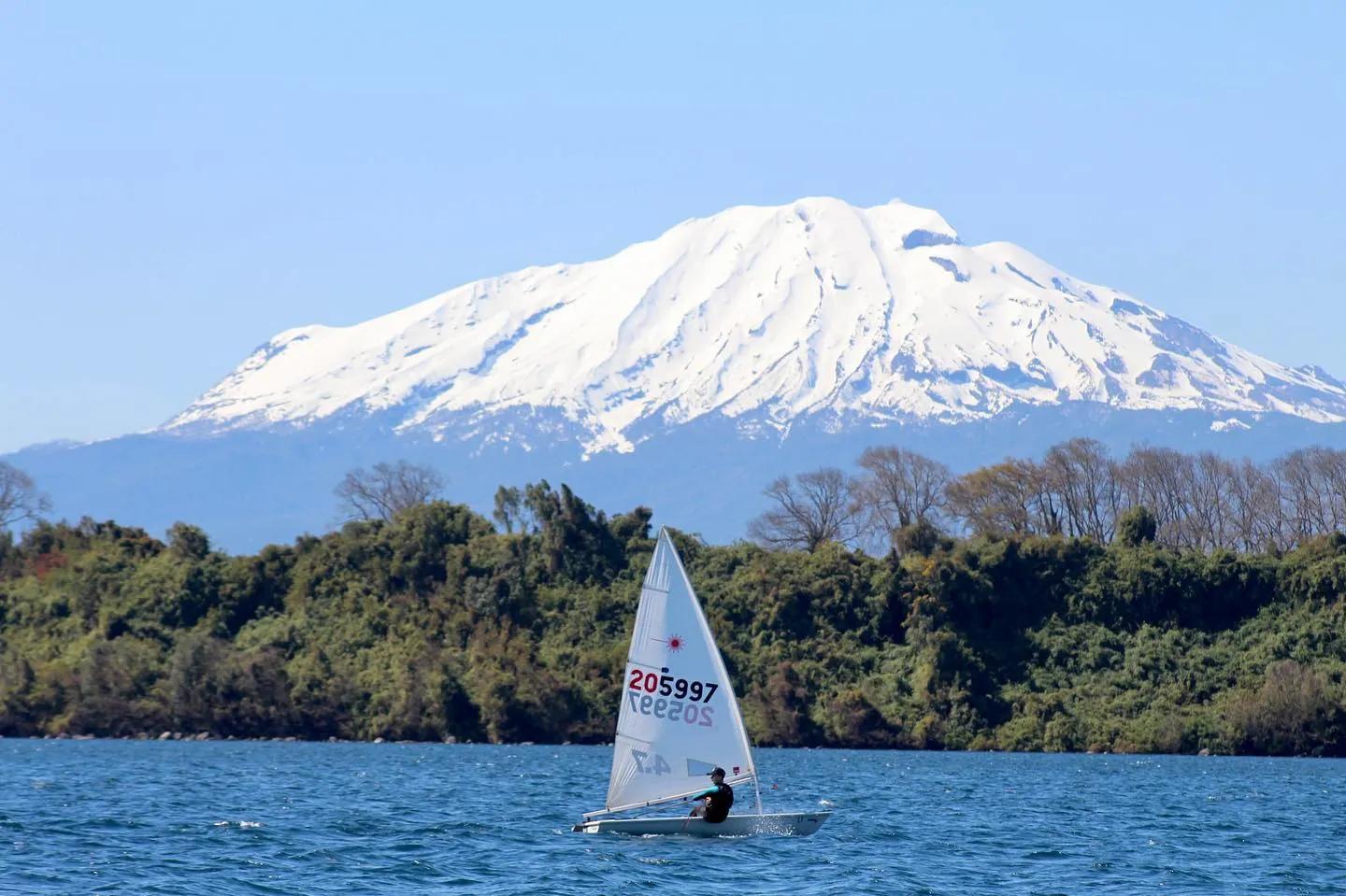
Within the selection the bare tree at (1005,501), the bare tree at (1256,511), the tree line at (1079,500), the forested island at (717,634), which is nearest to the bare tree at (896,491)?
the tree line at (1079,500)

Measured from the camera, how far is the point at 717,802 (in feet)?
156

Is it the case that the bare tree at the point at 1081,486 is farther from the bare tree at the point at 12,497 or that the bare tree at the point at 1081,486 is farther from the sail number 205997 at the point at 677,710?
the sail number 205997 at the point at 677,710

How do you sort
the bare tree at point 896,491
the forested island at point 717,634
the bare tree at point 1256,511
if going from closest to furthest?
the forested island at point 717,634, the bare tree at point 1256,511, the bare tree at point 896,491

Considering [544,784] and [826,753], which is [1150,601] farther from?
[544,784]

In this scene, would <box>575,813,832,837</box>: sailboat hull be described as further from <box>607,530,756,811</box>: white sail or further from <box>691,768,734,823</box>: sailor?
<box>607,530,756,811</box>: white sail

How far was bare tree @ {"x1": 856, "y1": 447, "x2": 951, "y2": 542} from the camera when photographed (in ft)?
466

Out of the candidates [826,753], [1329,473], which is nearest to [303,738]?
[826,753]

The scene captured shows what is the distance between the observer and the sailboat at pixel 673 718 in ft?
155

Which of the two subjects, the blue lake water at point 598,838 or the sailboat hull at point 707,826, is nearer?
the blue lake water at point 598,838

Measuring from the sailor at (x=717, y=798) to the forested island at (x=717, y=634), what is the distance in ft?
208

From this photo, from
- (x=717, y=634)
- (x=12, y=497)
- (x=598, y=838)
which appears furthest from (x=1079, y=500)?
(x=598, y=838)

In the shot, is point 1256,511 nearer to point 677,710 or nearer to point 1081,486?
point 1081,486

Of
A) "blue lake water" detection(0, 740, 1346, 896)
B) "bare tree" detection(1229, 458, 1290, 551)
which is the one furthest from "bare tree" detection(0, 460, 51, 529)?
"bare tree" detection(1229, 458, 1290, 551)

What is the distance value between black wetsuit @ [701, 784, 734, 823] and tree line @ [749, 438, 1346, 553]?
8258 centimetres
